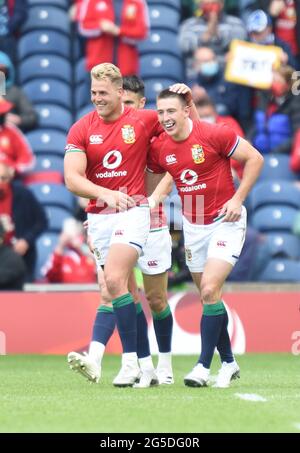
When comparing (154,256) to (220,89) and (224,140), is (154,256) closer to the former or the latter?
(224,140)

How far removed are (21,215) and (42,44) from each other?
374 centimetres

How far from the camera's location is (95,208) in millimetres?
9711

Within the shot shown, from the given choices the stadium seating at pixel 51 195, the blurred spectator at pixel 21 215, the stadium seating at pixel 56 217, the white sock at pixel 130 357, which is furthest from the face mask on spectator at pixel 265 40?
the white sock at pixel 130 357

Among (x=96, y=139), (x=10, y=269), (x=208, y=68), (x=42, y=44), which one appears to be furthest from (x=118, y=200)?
(x=42, y=44)

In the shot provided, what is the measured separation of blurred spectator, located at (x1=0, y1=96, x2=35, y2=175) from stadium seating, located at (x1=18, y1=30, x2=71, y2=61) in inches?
77.5

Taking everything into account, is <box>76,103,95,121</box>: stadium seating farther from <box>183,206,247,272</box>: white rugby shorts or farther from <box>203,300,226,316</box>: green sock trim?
<box>203,300,226,316</box>: green sock trim

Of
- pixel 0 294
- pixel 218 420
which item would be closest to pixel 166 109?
pixel 218 420

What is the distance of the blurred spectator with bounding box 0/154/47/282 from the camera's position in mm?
14671

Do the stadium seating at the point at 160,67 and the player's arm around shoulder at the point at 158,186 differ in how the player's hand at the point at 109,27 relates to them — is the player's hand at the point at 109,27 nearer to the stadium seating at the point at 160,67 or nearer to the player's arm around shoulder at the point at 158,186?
the stadium seating at the point at 160,67

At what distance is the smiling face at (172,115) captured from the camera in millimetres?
9453

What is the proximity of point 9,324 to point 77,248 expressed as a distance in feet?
4.45

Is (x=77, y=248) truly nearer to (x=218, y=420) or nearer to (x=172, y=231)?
(x=172, y=231)

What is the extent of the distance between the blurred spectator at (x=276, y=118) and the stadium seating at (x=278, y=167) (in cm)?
8
